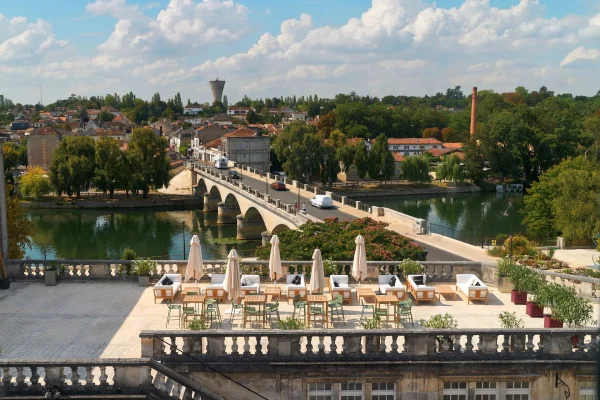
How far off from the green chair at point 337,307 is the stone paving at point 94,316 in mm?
190

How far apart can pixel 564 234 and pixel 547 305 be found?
27.3m

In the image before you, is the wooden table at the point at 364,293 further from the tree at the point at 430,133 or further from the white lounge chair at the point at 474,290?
the tree at the point at 430,133

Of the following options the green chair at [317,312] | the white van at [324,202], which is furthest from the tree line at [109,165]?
the green chair at [317,312]

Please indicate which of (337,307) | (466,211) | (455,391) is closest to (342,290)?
(337,307)

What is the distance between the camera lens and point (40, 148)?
103 metres

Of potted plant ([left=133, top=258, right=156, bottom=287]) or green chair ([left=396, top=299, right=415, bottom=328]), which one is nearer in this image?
green chair ([left=396, top=299, right=415, bottom=328])

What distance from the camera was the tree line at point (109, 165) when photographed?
76.4 metres

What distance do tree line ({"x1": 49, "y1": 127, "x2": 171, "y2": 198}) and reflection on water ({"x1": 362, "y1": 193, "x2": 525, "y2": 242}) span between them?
27351 mm

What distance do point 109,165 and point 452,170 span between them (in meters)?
45.7

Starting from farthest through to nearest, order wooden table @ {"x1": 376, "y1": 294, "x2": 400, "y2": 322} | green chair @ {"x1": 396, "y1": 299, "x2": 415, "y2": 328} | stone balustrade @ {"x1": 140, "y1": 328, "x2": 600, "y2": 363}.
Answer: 1. wooden table @ {"x1": 376, "y1": 294, "x2": 400, "y2": 322}
2. green chair @ {"x1": 396, "y1": 299, "x2": 415, "y2": 328}
3. stone balustrade @ {"x1": 140, "y1": 328, "x2": 600, "y2": 363}

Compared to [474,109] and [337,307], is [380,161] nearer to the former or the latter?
[474,109]

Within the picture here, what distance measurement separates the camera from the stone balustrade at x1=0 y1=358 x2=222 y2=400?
10094 mm

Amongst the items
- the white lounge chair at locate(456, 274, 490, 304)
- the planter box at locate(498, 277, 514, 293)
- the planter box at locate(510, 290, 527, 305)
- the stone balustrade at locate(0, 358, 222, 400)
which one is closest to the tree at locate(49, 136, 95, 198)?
the white lounge chair at locate(456, 274, 490, 304)

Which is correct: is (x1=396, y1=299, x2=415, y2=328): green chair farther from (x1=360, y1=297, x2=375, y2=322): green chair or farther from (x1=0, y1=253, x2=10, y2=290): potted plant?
(x1=0, y1=253, x2=10, y2=290): potted plant
